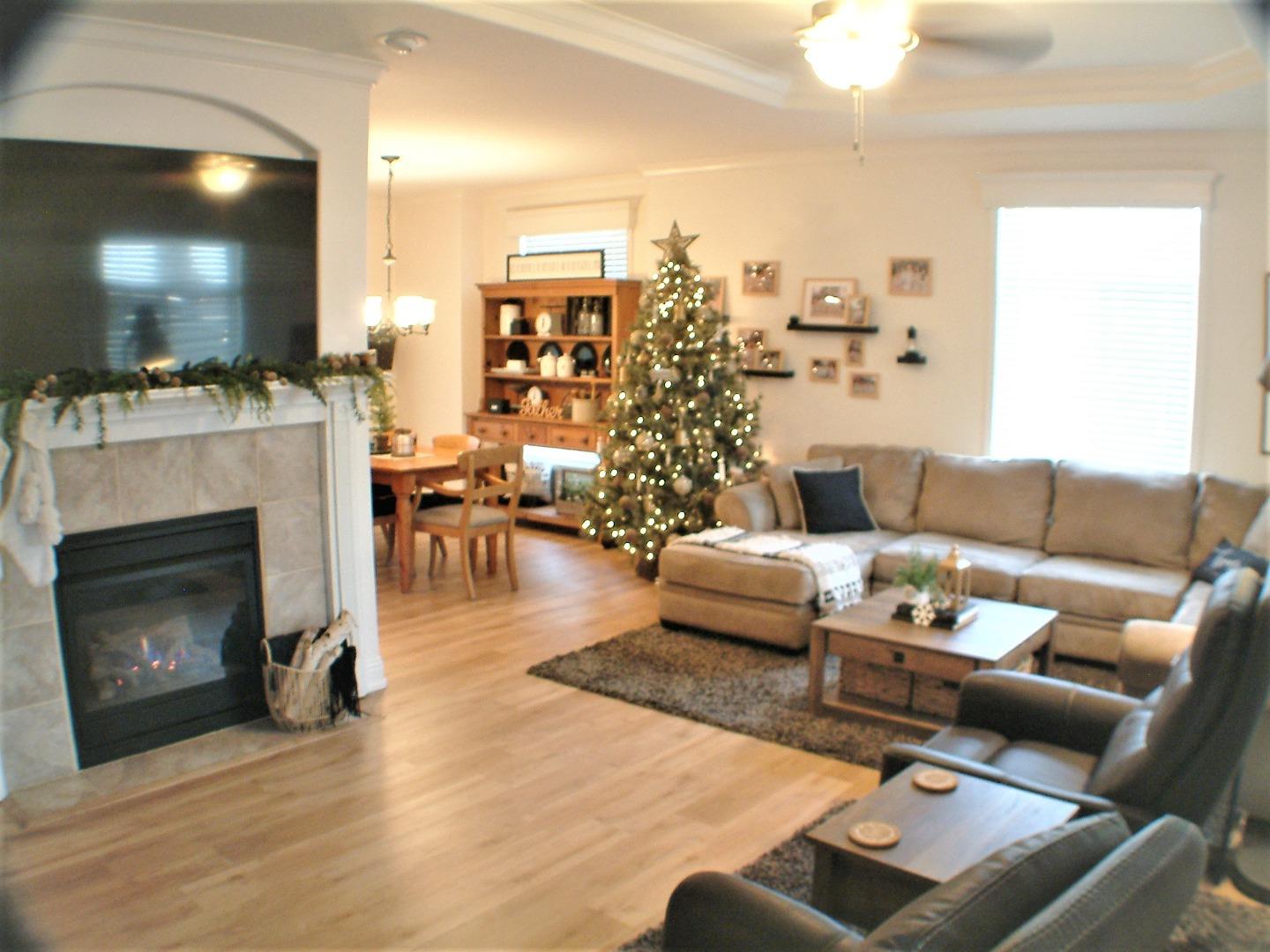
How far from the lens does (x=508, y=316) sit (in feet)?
29.0

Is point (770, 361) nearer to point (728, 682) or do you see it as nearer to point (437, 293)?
point (728, 682)

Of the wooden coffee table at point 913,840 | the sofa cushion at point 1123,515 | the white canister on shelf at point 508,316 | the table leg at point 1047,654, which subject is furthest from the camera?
the white canister on shelf at point 508,316

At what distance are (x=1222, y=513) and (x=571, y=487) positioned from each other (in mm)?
4540

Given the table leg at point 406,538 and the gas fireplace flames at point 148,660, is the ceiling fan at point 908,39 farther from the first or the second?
the table leg at point 406,538

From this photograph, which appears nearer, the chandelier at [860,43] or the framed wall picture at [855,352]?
the chandelier at [860,43]

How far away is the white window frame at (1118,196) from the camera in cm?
578

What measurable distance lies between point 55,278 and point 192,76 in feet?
3.10

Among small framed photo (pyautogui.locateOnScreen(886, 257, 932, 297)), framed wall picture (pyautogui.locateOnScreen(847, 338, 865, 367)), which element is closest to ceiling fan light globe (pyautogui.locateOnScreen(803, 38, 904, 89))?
small framed photo (pyautogui.locateOnScreen(886, 257, 932, 297))

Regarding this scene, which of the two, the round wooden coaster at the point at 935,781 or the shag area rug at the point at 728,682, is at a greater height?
the round wooden coaster at the point at 935,781

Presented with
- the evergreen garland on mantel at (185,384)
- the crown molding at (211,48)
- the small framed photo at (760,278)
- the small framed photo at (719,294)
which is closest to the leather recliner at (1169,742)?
the evergreen garland on mantel at (185,384)

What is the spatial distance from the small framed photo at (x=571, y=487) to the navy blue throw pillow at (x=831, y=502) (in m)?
2.25

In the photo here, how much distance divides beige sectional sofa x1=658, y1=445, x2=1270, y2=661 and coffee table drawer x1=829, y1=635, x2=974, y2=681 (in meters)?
0.84

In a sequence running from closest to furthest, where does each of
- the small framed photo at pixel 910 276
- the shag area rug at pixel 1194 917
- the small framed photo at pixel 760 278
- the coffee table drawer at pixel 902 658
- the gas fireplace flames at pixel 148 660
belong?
the shag area rug at pixel 1194 917, the gas fireplace flames at pixel 148 660, the coffee table drawer at pixel 902 658, the small framed photo at pixel 910 276, the small framed photo at pixel 760 278

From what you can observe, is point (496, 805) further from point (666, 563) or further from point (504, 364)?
point (504, 364)
